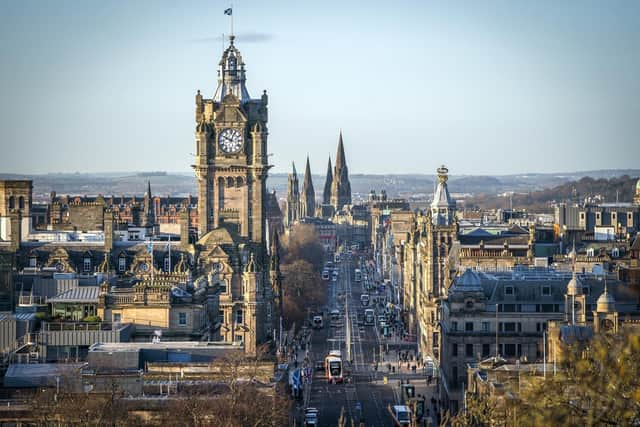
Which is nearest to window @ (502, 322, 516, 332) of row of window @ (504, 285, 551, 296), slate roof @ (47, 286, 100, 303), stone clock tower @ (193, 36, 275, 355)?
row of window @ (504, 285, 551, 296)

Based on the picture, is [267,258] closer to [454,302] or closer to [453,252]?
[453,252]

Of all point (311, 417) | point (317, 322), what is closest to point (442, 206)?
point (317, 322)

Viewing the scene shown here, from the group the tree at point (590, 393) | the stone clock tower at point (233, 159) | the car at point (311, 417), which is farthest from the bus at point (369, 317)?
the tree at point (590, 393)

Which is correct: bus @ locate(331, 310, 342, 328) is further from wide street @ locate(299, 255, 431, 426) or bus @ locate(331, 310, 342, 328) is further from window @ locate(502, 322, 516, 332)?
window @ locate(502, 322, 516, 332)

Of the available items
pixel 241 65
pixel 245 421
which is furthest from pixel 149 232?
pixel 245 421

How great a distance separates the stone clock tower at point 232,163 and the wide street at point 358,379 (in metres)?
14.0

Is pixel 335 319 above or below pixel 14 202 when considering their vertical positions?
below

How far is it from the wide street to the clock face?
19.4 metres

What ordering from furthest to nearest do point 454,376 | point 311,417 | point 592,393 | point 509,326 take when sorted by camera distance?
point 509,326 < point 454,376 < point 311,417 < point 592,393

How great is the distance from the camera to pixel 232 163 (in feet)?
443

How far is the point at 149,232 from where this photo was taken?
15062 centimetres

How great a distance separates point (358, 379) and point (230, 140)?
26587 mm

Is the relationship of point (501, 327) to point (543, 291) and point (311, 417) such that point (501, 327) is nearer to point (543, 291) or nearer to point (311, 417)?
point (543, 291)

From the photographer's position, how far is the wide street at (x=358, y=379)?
332 ft
